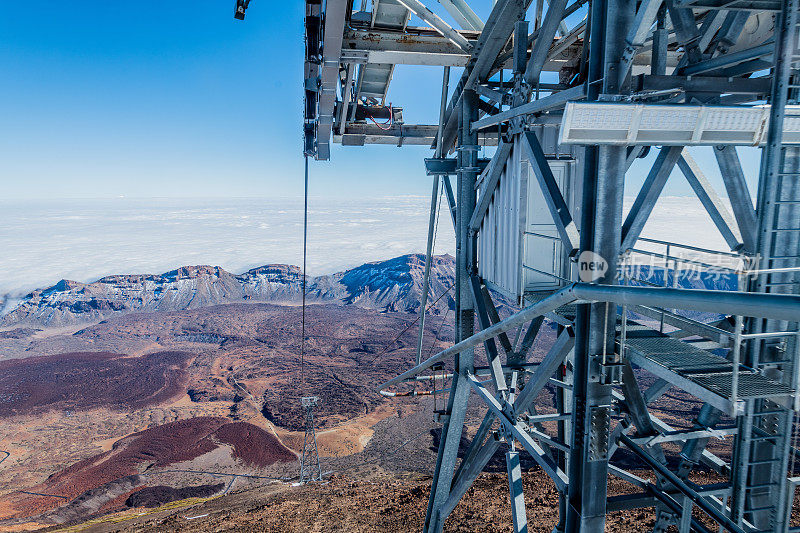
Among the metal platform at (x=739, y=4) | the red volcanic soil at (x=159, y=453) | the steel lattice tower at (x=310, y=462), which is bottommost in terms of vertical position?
the red volcanic soil at (x=159, y=453)

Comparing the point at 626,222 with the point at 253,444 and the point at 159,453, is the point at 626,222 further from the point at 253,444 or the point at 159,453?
the point at 159,453

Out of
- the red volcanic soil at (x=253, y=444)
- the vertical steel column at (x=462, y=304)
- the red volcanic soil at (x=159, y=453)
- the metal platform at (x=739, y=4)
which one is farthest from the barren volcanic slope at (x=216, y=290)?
the metal platform at (x=739, y=4)

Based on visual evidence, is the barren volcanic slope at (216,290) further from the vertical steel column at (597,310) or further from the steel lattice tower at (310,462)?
the vertical steel column at (597,310)

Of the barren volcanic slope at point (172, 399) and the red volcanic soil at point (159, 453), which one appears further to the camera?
the barren volcanic slope at point (172, 399)

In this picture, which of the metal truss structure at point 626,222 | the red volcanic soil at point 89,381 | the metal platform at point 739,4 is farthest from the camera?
the red volcanic soil at point 89,381

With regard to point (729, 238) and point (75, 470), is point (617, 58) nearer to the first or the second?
point (729, 238)

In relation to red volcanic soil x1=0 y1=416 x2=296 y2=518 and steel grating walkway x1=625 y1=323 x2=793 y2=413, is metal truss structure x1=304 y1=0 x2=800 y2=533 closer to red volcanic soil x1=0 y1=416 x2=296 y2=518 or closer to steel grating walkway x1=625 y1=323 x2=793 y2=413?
steel grating walkway x1=625 y1=323 x2=793 y2=413
